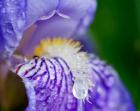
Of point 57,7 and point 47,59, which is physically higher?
point 57,7

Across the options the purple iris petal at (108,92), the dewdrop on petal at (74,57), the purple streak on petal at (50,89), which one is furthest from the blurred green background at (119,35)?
the purple streak on petal at (50,89)

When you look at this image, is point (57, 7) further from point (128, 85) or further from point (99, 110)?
point (128, 85)

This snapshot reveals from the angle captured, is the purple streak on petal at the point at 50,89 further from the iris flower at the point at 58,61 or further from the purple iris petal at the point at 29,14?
the purple iris petal at the point at 29,14

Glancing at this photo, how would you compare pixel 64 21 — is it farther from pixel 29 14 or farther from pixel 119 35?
pixel 119 35

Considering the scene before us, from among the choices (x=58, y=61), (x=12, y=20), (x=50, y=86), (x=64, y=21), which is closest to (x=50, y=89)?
(x=50, y=86)

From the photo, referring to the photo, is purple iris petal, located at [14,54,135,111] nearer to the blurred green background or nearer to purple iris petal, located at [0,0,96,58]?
purple iris petal, located at [0,0,96,58]

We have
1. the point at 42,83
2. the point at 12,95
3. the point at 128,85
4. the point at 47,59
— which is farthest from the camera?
the point at 128,85

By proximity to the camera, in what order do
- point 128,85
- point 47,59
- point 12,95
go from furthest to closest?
point 128,85 → point 12,95 → point 47,59

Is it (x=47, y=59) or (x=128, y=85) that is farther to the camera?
(x=128, y=85)

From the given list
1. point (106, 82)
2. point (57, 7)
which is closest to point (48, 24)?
point (57, 7)
